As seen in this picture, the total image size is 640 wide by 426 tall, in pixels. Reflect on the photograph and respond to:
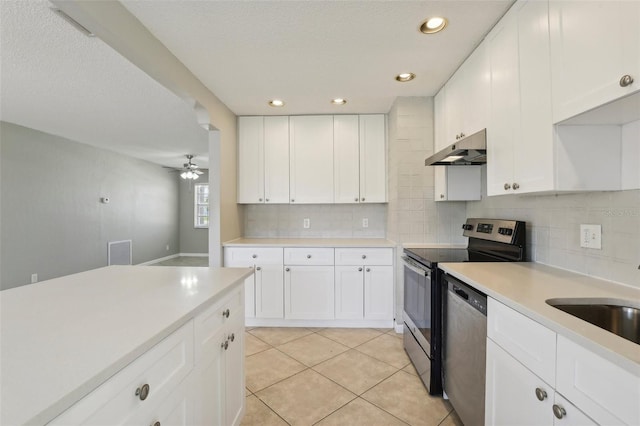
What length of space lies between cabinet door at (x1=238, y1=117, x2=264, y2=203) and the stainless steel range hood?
6.18 ft

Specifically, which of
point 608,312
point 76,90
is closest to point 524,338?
point 608,312

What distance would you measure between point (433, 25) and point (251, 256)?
2.51 metres

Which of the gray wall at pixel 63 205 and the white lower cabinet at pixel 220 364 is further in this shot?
the gray wall at pixel 63 205

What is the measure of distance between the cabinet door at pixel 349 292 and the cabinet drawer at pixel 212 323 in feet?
5.30

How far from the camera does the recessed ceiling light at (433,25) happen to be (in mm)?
1650

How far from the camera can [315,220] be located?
3494 mm

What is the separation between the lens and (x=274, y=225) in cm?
352

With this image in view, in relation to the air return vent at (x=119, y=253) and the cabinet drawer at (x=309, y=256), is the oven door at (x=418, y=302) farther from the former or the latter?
the air return vent at (x=119, y=253)

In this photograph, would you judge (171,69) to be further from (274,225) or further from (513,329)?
(513,329)

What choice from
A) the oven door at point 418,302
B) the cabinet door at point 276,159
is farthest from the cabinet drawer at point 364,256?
the cabinet door at point 276,159

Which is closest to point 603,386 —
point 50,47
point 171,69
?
point 171,69

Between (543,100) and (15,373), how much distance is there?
80.2 inches

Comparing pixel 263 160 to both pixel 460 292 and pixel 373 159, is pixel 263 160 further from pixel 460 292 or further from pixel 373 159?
pixel 460 292

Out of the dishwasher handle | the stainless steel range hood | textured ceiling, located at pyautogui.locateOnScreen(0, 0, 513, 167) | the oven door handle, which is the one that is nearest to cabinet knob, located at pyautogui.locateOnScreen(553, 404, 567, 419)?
the dishwasher handle
